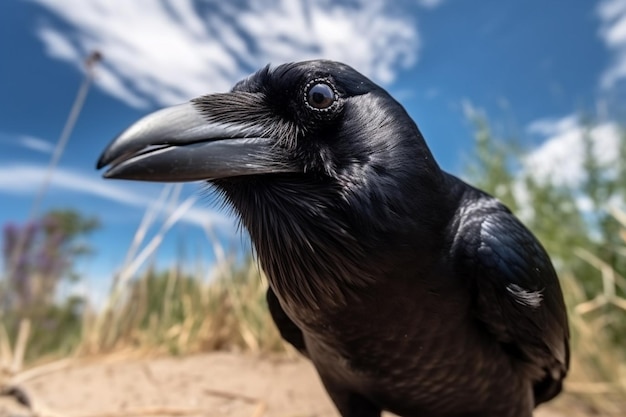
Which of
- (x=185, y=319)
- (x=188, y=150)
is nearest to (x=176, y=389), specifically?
(x=185, y=319)

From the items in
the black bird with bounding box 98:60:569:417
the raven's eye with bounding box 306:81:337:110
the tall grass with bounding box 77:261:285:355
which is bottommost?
the tall grass with bounding box 77:261:285:355

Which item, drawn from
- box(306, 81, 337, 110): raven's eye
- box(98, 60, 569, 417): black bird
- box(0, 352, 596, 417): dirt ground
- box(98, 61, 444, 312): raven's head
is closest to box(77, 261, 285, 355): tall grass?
box(0, 352, 596, 417): dirt ground

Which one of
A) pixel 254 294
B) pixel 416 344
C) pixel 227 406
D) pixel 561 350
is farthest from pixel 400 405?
pixel 254 294

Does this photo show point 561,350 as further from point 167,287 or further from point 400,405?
point 167,287

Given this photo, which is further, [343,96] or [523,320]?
[523,320]

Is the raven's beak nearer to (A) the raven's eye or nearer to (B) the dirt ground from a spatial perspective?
(A) the raven's eye

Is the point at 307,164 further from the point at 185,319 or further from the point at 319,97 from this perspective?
Result: the point at 185,319

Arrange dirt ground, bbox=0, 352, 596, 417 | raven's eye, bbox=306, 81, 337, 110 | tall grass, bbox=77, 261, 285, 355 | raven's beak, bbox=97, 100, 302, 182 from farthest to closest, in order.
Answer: tall grass, bbox=77, 261, 285, 355 < dirt ground, bbox=0, 352, 596, 417 < raven's eye, bbox=306, 81, 337, 110 < raven's beak, bbox=97, 100, 302, 182
